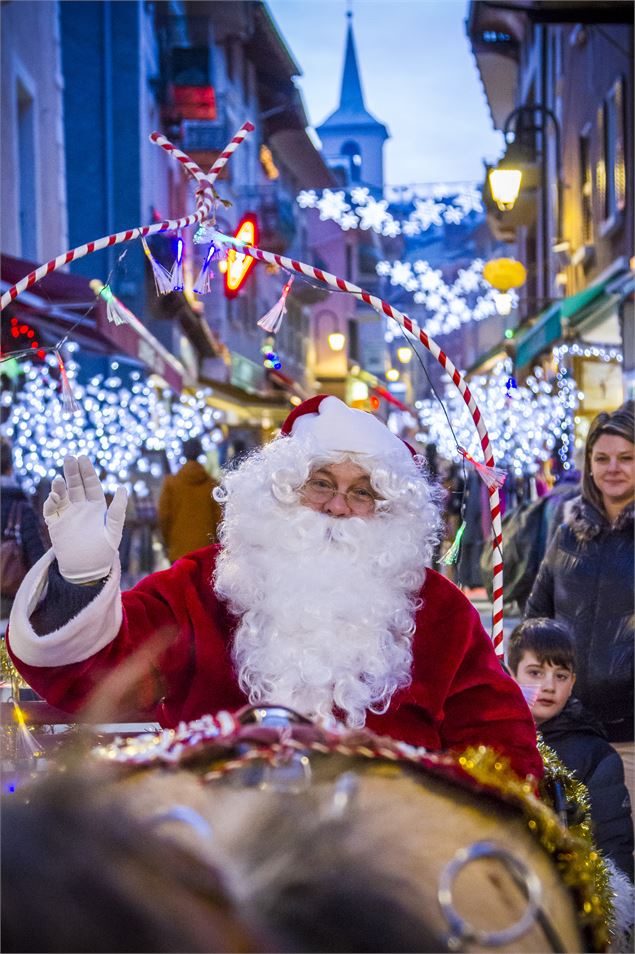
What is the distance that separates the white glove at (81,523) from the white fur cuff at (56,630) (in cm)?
6

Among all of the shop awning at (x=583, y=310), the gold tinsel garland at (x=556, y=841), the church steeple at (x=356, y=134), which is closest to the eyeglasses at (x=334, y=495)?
the gold tinsel garland at (x=556, y=841)

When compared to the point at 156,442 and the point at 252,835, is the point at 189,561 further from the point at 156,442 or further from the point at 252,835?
the point at 156,442

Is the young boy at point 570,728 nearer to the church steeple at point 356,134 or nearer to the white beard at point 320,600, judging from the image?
the white beard at point 320,600

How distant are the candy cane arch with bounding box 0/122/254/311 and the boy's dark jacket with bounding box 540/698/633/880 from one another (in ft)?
7.43

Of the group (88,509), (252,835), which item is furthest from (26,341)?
(252,835)

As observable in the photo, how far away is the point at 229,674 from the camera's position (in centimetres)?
325

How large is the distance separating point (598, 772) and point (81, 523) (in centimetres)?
228

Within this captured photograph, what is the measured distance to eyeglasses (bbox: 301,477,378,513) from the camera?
3654 millimetres

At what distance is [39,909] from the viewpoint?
162 centimetres

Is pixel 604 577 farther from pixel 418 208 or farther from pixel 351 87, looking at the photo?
pixel 351 87

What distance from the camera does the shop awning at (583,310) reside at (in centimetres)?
1167

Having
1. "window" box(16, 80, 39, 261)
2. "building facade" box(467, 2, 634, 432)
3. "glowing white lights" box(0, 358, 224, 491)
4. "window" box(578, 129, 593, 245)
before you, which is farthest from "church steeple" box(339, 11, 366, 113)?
"glowing white lights" box(0, 358, 224, 491)

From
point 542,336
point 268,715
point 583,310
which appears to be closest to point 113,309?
→ point 268,715

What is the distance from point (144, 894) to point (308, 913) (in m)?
0.24
